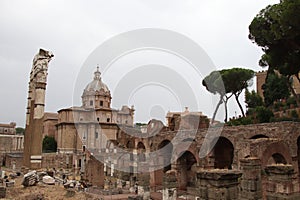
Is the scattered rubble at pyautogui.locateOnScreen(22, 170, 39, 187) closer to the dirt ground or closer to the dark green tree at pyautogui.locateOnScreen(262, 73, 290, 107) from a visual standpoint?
the dirt ground

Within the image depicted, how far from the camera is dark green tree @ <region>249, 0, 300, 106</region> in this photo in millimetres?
15383

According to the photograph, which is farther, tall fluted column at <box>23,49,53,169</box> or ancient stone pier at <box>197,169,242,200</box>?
tall fluted column at <box>23,49,53,169</box>

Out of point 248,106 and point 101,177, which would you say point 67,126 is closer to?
point 248,106

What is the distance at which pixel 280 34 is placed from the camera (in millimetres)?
16312

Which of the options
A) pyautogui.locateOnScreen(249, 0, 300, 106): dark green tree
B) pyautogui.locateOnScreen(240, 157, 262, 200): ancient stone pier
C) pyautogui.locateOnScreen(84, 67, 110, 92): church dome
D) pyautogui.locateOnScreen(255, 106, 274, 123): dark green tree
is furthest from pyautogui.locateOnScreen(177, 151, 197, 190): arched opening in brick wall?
pyautogui.locateOnScreen(84, 67, 110, 92): church dome

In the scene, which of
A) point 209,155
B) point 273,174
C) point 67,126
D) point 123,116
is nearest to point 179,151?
point 209,155

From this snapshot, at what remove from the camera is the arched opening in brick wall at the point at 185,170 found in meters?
20.9

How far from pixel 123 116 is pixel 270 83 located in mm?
24169

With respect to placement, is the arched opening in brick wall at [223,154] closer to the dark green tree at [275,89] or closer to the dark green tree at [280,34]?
the dark green tree at [280,34]

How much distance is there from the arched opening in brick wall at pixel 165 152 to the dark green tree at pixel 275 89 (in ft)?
52.4

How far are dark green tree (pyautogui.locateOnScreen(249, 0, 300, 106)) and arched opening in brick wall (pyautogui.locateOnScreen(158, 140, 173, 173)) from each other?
32.4 feet

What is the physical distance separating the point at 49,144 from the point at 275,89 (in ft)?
107

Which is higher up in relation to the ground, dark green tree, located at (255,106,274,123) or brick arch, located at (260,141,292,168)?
dark green tree, located at (255,106,274,123)

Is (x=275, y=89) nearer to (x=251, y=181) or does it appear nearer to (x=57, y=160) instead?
(x=251, y=181)
